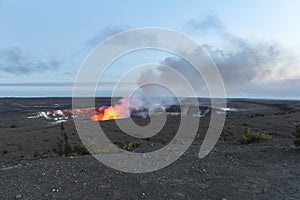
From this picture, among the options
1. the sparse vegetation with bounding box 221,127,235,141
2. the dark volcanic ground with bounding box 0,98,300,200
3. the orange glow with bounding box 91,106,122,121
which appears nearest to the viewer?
the dark volcanic ground with bounding box 0,98,300,200

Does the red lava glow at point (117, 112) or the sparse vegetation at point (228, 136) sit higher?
the red lava glow at point (117, 112)

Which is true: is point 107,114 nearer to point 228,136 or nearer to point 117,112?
point 117,112

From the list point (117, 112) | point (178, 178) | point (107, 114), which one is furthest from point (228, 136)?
point (107, 114)

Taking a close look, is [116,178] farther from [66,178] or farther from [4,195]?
[4,195]

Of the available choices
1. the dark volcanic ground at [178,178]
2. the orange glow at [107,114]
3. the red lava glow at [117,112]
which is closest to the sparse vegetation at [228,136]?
the dark volcanic ground at [178,178]

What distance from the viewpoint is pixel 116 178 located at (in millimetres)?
8836

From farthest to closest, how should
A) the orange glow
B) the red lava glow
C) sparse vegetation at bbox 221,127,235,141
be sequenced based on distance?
the red lava glow → the orange glow → sparse vegetation at bbox 221,127,235,141

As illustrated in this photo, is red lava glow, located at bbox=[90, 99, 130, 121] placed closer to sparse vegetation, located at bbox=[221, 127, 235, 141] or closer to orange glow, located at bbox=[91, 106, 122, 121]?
orange glow, located at bbox=[91, 106, 122, 121]

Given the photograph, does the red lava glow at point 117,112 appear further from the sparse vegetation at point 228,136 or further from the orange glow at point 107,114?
the sparse vegetation at point 228,136

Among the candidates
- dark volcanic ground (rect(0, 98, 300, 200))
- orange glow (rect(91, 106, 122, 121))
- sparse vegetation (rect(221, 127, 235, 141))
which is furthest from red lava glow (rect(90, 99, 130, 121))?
dark volcanic ground (rect(0, 98, 300, 200))

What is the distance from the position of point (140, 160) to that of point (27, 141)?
660 inches

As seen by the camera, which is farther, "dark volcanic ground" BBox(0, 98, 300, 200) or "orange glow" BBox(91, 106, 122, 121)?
"orange glow" BBox(91, 106, 122, 121)

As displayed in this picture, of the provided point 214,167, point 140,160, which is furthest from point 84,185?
point 214,167

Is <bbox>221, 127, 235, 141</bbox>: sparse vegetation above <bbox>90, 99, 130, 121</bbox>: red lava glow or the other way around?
the other way around
